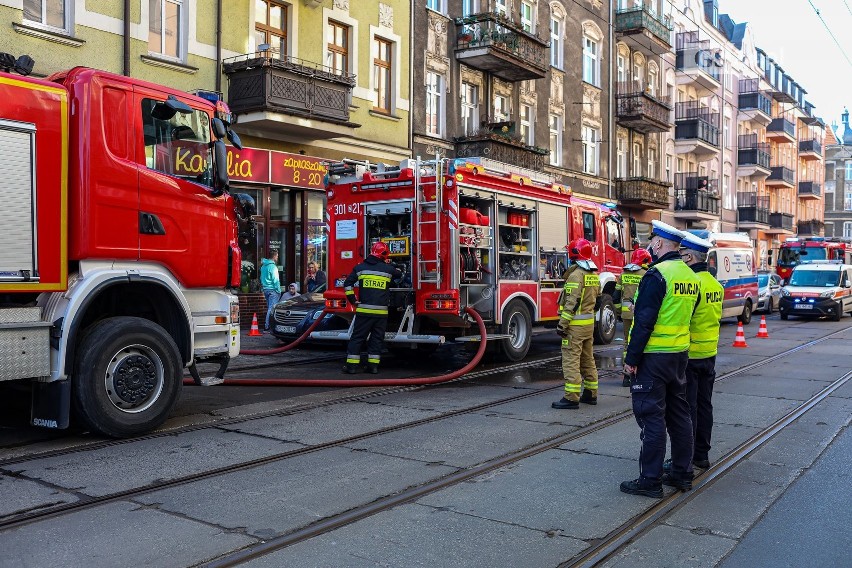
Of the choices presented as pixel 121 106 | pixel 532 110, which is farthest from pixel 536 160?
pixel 121 106

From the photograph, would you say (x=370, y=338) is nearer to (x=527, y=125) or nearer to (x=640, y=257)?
(x=640, y=257)

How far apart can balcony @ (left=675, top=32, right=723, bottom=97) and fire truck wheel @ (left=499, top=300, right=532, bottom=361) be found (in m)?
32.4

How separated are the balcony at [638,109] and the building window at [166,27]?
22.2 metres

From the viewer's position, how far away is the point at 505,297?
12867mm

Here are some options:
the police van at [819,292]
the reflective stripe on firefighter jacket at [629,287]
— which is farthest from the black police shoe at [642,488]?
the police van at [819,292]

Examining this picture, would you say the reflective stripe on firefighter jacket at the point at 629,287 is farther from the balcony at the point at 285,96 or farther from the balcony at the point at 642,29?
the balcony at the point at 642,29

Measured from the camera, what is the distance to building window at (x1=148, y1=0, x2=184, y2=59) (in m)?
16.4

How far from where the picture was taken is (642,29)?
111 ft


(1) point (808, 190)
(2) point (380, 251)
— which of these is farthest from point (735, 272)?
(1) point (808, 190)

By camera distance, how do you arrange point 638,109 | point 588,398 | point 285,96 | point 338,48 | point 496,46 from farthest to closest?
point 638,109 → point 496,46 → point 338,48 → point 285,96 → point 588,398

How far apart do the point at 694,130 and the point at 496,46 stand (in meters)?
20.6

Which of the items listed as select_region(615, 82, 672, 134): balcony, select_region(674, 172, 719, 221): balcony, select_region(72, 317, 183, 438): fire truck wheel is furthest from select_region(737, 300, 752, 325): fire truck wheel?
select_region(72, 317, 183, 438): fire truck wheel

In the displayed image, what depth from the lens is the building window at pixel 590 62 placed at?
3256 centimetres

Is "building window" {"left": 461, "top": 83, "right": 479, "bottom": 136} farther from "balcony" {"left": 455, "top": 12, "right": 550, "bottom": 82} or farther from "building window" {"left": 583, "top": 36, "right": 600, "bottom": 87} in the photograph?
"building window" {"left": 583, "top": 36, "right": 600, "bottom": 87}
